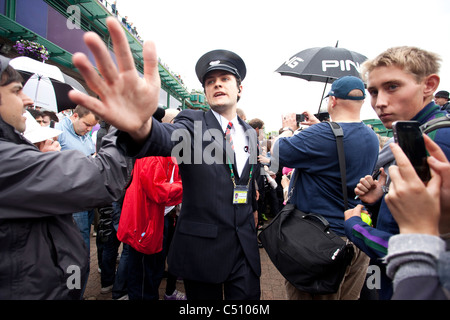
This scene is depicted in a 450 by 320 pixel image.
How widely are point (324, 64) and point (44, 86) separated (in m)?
4.32

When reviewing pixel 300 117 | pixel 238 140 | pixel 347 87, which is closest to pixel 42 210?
pixel 238 140

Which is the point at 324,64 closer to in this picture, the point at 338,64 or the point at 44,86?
the point at 338,64

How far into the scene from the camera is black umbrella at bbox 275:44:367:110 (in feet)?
9.89

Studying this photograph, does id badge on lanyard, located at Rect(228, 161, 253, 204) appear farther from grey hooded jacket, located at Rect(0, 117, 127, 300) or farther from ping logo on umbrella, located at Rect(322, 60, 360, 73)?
ping logo on umbrella, located at Rect(322, 60, 360, 73)

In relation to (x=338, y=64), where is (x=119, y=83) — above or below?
below

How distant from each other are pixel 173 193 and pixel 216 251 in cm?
95

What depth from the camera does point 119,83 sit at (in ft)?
2.83

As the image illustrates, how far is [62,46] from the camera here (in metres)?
A: 9.66

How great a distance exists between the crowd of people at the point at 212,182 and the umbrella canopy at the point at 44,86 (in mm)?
2373

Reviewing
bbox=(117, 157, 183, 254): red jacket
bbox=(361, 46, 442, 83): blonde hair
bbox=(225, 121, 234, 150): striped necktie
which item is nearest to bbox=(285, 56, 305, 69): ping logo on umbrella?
bbox=(225, 121, 234, 150): striped necktie

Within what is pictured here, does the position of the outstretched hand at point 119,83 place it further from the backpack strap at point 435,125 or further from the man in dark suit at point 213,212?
the backpack strap at point 435,125

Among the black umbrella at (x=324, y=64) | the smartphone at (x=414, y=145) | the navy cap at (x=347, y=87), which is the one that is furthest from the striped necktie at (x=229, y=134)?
the black umbrella at (x=324, y=64)

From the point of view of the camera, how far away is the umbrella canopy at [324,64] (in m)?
3.01
